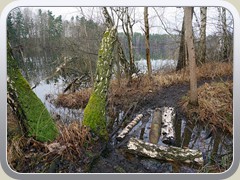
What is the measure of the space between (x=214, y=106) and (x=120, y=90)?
798 mm

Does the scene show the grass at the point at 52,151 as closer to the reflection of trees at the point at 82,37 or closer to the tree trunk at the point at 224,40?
the reflection of trees at the point at 82,37

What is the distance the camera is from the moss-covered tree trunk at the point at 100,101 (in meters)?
2.20

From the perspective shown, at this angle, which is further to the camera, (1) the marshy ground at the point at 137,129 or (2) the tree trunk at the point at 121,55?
(2) the tree trunk at the point at 121,55

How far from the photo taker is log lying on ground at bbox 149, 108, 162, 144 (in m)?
2.10

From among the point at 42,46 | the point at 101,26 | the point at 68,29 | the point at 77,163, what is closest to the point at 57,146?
the point at 77,163

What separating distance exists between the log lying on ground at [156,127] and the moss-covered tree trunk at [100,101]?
1.30 feet

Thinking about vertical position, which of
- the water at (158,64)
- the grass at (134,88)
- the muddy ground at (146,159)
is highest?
the water at (158,64)

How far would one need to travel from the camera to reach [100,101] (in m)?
2.23

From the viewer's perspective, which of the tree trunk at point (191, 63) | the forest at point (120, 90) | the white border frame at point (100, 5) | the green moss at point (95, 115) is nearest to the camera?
the white border frame at point (100, 5)

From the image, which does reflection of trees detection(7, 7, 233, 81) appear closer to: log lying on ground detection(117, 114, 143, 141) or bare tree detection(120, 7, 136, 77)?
bare tree detection(120, 7, 136, 77)

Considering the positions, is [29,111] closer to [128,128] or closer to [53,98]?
[53,98]

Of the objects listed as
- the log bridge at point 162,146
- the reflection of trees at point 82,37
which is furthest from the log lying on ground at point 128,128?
the reflection of trees at point 82,37

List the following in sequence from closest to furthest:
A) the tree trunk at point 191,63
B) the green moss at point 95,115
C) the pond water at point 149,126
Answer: the pond water at point 149,126
the tree trunk at point 191,63
the green moss at point 95,115

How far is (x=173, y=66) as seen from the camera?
2.10 meters
